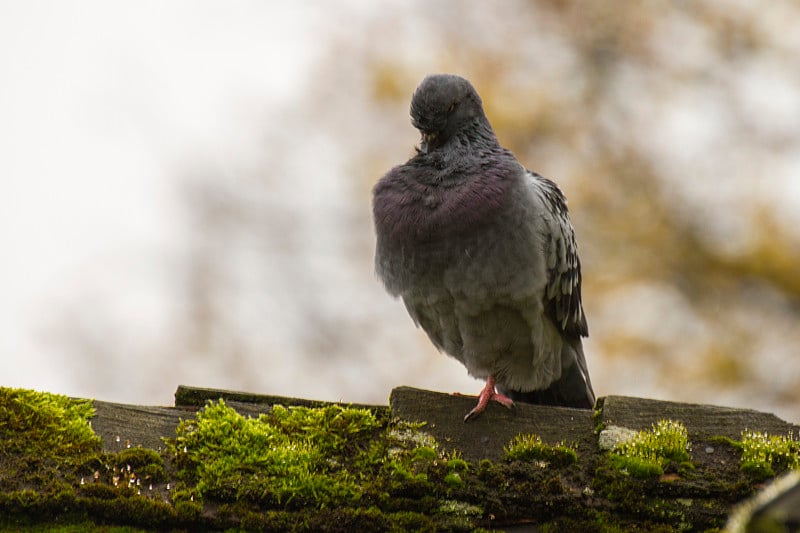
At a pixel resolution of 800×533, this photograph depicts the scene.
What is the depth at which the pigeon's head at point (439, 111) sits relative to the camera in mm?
6016

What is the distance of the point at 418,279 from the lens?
18.9ft

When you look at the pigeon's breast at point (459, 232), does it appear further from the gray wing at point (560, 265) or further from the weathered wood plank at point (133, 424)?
the weathered wood plank at point (133, 424)

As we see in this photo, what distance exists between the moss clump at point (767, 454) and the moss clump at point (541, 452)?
0.72m

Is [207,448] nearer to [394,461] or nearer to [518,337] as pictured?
[394,461]

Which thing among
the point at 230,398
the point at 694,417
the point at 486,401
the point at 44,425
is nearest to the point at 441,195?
the point at 486,401

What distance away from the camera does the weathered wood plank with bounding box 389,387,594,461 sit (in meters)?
4.14

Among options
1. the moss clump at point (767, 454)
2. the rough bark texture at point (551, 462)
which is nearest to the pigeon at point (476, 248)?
the rough bark texture at point (551, 462)

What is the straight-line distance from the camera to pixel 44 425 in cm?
382

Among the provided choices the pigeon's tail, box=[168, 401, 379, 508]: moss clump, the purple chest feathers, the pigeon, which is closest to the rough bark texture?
box=[168, 401, 379, 508]: moss clump

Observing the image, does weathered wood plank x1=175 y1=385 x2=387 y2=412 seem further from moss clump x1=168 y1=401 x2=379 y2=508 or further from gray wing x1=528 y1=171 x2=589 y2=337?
gray wing x1=528 y1=171 x2=589 y2=337

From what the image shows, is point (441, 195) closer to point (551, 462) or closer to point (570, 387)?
point (570, 387)

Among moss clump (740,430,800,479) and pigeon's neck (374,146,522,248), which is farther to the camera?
pigeon's neck (374,146,522,248)

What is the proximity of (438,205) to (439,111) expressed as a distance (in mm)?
753

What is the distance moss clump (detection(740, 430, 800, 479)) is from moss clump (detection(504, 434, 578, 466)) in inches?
28.2
